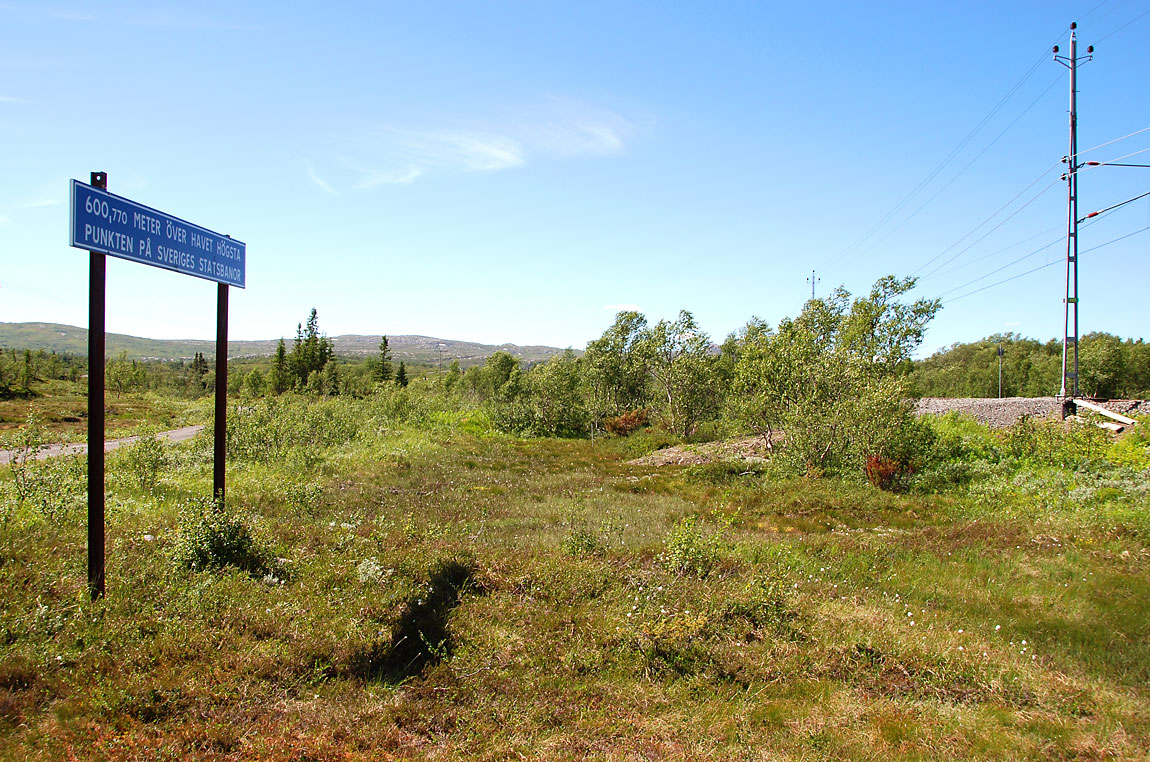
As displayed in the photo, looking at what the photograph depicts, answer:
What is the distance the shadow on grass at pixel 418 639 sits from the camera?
5535 millimetres

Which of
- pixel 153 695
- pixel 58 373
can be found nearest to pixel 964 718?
pixel 153 695

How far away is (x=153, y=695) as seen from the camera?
14.7 ft

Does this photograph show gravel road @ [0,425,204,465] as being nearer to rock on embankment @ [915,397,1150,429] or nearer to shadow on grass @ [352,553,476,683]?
shadow on grass @ [352,553,476,683]

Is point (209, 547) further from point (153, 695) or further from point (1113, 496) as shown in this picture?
point (1113, 496)

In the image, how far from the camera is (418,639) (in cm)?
618

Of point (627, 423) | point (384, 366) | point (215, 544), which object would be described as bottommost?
point (627, 423)

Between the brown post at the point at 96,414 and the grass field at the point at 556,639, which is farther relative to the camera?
the brown post at the point at 96,414

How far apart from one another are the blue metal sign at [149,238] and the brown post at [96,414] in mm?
214

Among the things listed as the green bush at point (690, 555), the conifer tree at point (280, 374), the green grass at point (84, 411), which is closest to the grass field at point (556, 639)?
the green bush at point (690, 555)

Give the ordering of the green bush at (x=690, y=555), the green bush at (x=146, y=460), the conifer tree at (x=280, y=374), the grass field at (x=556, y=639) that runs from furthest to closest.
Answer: the conifer tree at (x=280, y=374)
the green bush at (x=146, y=460)
the green bush at (x=690, y=555)
the grass field at (x=556, y=639)

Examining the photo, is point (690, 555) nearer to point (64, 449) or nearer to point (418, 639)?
point (418, 639)

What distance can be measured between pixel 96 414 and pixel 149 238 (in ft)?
6.61

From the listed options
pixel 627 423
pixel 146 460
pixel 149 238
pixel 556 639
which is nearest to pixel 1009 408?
pixel 627 423

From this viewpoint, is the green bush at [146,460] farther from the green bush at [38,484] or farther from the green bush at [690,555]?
the green bush at [690,555]
